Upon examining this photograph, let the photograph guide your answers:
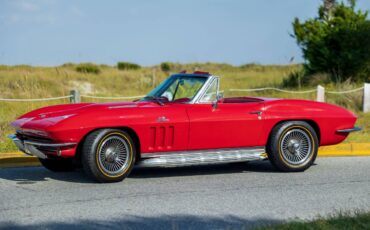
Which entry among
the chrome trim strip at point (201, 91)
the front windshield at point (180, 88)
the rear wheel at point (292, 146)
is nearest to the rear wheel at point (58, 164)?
the front windshield at point (180, 88)

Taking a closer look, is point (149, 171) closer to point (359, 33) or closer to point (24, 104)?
point (24, 104)

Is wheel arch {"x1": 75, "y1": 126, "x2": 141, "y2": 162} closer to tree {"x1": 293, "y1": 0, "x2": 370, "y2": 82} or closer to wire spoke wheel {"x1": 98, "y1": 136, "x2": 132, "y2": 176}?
wire spoke wheel {"x1": 98, "y1": 136, "x2": 132, "y2": 176}

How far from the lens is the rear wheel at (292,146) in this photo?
927 cm

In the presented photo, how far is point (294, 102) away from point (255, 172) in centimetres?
117

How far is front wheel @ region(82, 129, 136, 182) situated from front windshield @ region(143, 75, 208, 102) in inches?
44.2

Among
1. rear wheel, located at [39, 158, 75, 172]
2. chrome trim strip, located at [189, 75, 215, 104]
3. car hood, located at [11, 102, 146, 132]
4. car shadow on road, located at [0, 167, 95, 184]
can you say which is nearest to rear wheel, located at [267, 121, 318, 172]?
chrome trim strip, located at [189, 75, 215, 104]

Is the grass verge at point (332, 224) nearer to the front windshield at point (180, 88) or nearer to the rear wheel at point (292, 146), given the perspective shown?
the rear wheel at point (292, 146)

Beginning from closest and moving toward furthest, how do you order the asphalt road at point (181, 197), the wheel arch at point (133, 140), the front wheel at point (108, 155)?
the asphalt road at point (181, 197)
the front wheel at point (108, 155)
the wheel arch at point (133, 140)

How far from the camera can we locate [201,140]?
28.9 feet

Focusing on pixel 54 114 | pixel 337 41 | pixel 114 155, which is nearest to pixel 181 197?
pixel 114 155

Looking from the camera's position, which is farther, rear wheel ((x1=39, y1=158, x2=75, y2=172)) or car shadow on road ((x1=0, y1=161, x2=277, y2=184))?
rear wheel ((x1=39, y1=158, x2=75, y2=172))

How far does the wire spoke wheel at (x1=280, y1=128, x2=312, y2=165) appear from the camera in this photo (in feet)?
30.7

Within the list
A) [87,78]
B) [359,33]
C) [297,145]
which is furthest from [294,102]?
[87,78]

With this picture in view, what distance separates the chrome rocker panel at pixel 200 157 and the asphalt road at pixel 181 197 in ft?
0.81
